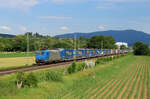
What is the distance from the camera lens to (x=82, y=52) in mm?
55812

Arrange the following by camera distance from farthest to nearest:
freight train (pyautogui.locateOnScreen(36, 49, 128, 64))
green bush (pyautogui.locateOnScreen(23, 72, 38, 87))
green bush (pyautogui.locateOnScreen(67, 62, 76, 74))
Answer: freight train (pyautogui.locateOnScreen(36, 49, 128, 64)) < green bush (pyautogui.locateOnScreen(67, 62, 76, 74)) < green bush (pyautogui.locateOnScreen(23, 72, 38, 87))

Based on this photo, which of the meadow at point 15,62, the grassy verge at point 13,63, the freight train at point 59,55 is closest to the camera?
the grassy verge at point 13,63

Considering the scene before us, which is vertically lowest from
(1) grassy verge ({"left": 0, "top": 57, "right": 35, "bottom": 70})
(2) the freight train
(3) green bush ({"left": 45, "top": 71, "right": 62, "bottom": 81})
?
(1) grassy verge ({"left": 0, "top": 57, "right": 35, "bottom": 70})

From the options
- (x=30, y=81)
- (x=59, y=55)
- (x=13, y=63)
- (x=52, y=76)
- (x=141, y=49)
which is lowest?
(x=13, y=63)

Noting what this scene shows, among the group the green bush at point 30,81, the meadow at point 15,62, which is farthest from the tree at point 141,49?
the green bush at point 30,81

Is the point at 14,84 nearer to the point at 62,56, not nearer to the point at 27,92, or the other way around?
the point at 27,92

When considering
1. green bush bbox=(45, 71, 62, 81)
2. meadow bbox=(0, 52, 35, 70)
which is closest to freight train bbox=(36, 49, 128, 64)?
meadow bbox=(0, 52, 35, 70)

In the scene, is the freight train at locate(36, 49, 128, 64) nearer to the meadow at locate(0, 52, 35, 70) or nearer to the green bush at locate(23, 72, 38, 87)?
the meadow at locate(0, 52, 35, 70)

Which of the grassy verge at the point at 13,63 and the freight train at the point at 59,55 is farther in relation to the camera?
the freight train at the point at 59,55

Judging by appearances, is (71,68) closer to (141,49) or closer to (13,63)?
(13,63)

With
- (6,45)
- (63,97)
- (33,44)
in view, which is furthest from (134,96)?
(6,45)

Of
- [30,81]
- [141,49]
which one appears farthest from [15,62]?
[141,49]

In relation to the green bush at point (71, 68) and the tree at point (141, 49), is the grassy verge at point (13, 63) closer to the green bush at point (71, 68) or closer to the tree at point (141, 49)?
the green bush at point (71, 68)

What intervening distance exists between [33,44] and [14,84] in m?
87.5
